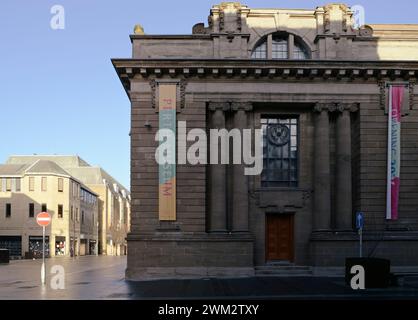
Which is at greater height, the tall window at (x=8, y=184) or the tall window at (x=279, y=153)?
the tall window at (x=279, y=153)

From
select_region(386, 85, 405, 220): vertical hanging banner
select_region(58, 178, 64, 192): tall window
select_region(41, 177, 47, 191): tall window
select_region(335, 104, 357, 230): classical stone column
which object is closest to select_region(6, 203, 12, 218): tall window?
select_region(41, 177, 47, 191): tall window

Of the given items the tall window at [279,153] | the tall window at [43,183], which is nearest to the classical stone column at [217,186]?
the tall window at [279,153]

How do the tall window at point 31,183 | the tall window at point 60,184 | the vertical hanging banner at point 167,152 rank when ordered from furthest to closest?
the tall window at point 60,184 → the tall window at point 31,183 → the vertical hanging banner at point 167,152

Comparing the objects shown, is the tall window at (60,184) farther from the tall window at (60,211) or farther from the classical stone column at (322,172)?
the classical stone column at (322,172)

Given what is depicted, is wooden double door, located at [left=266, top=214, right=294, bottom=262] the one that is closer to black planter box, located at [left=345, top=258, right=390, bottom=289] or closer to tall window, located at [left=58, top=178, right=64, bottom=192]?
black planter box, located at [left=345, top=258, right=390, bottom=289]

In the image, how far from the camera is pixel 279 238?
3269cm

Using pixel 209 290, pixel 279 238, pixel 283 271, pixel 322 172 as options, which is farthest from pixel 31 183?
pixel 209 290

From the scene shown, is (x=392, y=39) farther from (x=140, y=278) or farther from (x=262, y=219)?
(x=140, y=278)

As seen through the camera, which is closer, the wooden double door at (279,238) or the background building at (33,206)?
the wooden double door at (279,238)

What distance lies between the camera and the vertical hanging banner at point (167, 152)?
101ft

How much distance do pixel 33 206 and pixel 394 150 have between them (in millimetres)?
66672

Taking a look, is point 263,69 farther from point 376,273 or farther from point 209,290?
point 209,290

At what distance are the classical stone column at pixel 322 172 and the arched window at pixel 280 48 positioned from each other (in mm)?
3698

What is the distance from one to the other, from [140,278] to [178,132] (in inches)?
334
